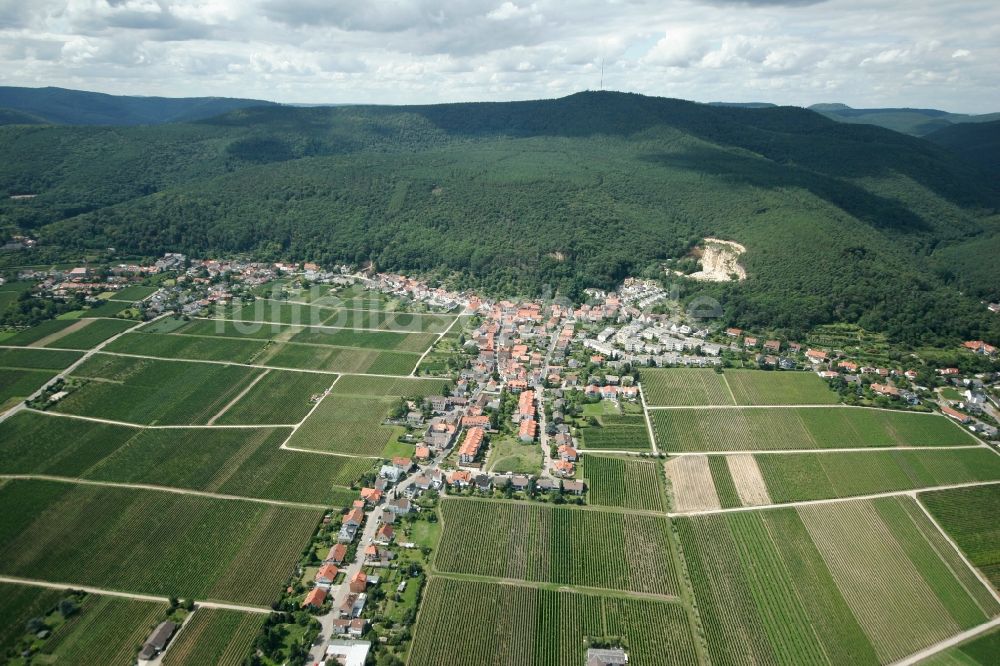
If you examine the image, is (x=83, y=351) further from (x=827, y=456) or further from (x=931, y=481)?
(x=931, y=481)

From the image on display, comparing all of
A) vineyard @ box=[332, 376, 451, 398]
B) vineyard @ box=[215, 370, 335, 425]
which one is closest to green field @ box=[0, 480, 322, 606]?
vineyard @ box=[215, 370, 335, 425]

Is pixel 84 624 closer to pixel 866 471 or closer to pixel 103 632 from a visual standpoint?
pixel 103 632

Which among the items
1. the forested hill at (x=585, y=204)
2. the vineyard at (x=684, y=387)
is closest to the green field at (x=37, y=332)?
the forested hill at (x=585, y=204)

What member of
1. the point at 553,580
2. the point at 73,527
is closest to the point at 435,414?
the point at 553,580

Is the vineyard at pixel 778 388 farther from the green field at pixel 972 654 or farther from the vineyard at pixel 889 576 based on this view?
the green field at pixel 972 654

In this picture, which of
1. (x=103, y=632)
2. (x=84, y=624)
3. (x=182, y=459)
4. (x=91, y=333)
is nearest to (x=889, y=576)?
(x=103, y=632)

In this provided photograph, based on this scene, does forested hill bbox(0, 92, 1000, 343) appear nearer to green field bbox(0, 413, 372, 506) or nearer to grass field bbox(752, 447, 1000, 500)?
grass field bbox(752, 447, 1000, 500)
